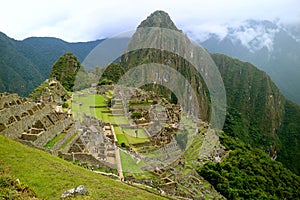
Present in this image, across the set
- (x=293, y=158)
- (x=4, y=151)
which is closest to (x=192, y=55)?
(x=293, y=158)

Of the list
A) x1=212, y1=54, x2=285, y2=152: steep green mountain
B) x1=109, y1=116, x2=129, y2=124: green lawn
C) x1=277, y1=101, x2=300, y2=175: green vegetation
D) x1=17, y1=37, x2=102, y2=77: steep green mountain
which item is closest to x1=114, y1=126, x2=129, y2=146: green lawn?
x1=109, y1=116, x2=129, y2=124: green lawn

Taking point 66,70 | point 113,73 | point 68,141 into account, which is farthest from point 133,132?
point 113,73

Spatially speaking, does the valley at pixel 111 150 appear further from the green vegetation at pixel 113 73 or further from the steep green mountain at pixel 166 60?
the steep green mountain at pixel 166 60

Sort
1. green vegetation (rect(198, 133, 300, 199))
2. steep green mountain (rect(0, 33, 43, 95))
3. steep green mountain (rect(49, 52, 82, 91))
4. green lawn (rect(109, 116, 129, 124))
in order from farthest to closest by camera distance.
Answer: steep green mountain (rect(0, 33, 43, 95))
steep green mountain (rect(49, 52, 82, 91))
green lawn (rect(109, 116, 129, 124))
green vegetation (rect(198, 133, 300, 199))

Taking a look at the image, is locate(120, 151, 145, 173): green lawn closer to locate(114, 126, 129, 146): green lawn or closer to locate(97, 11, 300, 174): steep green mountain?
locate(114, 126, 129, 146): green lawn

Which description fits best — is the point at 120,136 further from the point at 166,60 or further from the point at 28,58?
the point at 166,60

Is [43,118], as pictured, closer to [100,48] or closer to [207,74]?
[100,48]

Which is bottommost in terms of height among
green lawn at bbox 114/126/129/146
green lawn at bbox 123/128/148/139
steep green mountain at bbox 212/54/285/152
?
steep green mountain at bbox 212/54/285/152
